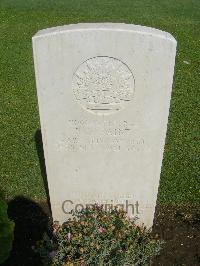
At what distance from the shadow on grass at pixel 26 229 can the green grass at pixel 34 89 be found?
0.19m

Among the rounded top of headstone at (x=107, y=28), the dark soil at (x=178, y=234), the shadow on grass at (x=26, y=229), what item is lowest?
the dark soil at (x=178, y=234)

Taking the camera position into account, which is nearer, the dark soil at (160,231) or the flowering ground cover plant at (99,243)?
the flowering ground cover plant at (99,243)

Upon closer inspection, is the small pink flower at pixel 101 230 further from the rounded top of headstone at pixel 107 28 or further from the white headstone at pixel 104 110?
the rounded top of headstone at pixel 107 28

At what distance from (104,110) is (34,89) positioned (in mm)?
4690

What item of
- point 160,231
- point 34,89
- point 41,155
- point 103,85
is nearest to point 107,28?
point 103,85

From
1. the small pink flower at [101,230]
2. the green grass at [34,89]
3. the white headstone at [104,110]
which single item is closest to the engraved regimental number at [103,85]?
the white headstone at [104,110]

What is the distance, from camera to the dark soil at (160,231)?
436 cm

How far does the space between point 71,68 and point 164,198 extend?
238 cm

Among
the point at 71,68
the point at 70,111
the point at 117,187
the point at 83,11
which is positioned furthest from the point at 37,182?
the point at 83,11

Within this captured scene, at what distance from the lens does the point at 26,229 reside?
15.5 ft

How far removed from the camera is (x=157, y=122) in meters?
3.87

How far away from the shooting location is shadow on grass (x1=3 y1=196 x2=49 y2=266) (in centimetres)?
437

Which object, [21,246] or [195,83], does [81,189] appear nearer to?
[21,246]

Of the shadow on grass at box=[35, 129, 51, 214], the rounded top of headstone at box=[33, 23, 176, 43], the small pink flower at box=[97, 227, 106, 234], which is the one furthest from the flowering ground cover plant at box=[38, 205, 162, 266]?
the rounded top of headstone at box=[33, 23, 176, 43]
